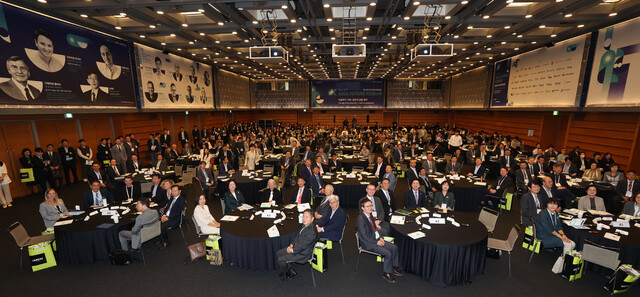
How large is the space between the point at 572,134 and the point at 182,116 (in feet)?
80.8

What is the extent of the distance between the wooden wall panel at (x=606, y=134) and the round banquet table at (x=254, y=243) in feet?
48.1

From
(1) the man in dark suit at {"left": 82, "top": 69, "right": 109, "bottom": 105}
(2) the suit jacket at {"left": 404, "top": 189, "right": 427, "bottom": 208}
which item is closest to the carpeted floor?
(2) the suit jacket at {"left": 404, "top": 189, "right": 427, "bottom": 208}

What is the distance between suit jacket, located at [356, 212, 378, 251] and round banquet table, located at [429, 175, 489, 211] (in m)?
4.47

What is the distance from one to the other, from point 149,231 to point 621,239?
9.39m

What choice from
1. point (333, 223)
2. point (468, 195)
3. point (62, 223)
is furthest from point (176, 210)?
point (468, 195)

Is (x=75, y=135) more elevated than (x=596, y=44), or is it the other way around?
(x=596, y=44)

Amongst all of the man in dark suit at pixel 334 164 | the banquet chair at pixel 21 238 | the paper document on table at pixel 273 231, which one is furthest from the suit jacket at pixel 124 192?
the man in dark suit at pixel 334 164

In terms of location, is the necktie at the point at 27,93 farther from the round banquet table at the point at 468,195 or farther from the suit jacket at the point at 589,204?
the suit jacket at the point at 589,204

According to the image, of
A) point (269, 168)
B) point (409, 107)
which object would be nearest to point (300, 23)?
point (269, 168)

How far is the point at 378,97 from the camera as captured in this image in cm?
3155

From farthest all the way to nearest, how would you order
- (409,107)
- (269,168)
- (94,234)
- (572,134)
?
(409,107), (572,134), (269,168), (94,234)

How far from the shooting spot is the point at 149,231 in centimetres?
562

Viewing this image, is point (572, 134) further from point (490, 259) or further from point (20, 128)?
point (20, 128)

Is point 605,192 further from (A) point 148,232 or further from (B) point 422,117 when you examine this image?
(B) point 422,117
